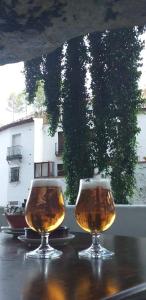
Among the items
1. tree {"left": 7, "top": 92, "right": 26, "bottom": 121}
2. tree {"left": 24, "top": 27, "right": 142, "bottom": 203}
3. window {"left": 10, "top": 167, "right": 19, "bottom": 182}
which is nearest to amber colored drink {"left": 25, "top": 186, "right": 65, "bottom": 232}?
tree {"left": 24, "top": 27, "right": 142, "bottom": 203}

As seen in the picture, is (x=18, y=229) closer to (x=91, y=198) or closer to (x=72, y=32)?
(x=91, y=198)

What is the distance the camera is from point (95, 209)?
0.72 m

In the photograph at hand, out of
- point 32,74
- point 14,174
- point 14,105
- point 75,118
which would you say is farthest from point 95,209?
point 14,174

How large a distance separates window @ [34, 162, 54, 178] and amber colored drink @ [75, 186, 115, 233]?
12897 millimetres

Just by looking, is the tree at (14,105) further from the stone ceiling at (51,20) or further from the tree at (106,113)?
the stone ceiling at (51,20)

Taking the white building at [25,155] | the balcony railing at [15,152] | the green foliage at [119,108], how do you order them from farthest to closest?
the balcony railing at [15,152], the white building at [25,155], the green foliage at [119,108]

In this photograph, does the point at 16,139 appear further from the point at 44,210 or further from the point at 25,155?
the point at 44,210

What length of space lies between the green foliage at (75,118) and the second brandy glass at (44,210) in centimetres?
483

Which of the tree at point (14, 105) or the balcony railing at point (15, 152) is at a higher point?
the tree at point (14, 105)

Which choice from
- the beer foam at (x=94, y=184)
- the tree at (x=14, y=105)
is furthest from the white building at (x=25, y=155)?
the beer foam at (x=94, y=184)

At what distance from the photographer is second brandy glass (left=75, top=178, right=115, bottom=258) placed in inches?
28.1

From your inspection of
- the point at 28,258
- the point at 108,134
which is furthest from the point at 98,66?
the point at 28,258

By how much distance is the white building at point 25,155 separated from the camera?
1416 centimetres

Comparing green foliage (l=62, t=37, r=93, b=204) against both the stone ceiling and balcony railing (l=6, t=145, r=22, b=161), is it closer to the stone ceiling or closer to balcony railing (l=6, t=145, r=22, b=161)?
the stone ceiling
